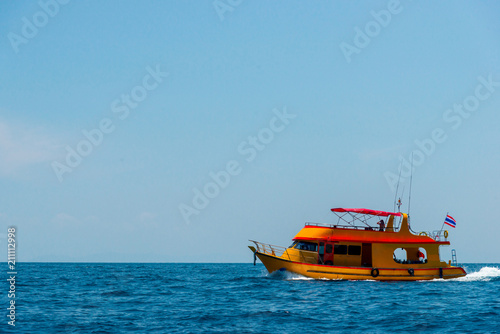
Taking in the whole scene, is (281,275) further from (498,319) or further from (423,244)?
(498,319)

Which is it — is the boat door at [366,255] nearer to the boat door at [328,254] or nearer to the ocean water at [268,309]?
the boat door at [328,254]

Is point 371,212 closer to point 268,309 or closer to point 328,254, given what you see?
point 328,254

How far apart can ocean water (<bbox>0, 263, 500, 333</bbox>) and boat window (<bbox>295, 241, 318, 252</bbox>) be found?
2935mm

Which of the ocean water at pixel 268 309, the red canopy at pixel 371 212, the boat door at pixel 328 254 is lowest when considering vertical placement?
the ocean water at pixel 268 309

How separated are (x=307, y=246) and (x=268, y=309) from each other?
43.7ft

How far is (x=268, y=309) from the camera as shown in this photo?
2298cm

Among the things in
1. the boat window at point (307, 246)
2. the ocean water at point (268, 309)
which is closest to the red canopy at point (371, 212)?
the boat window at point (307, 246)

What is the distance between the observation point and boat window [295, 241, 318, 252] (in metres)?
35.6

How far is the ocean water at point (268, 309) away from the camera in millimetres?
19094

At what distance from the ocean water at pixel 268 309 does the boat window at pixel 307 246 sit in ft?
9.63

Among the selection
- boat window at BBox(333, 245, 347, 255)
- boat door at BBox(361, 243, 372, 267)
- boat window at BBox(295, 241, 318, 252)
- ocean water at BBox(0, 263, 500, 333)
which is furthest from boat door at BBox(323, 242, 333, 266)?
ocean water at BBox(0, 263, 500, 333)

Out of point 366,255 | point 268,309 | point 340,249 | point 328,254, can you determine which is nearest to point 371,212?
point 366,255

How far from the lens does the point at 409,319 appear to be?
68.1 ft

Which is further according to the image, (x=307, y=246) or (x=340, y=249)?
(x=307, y=246)
